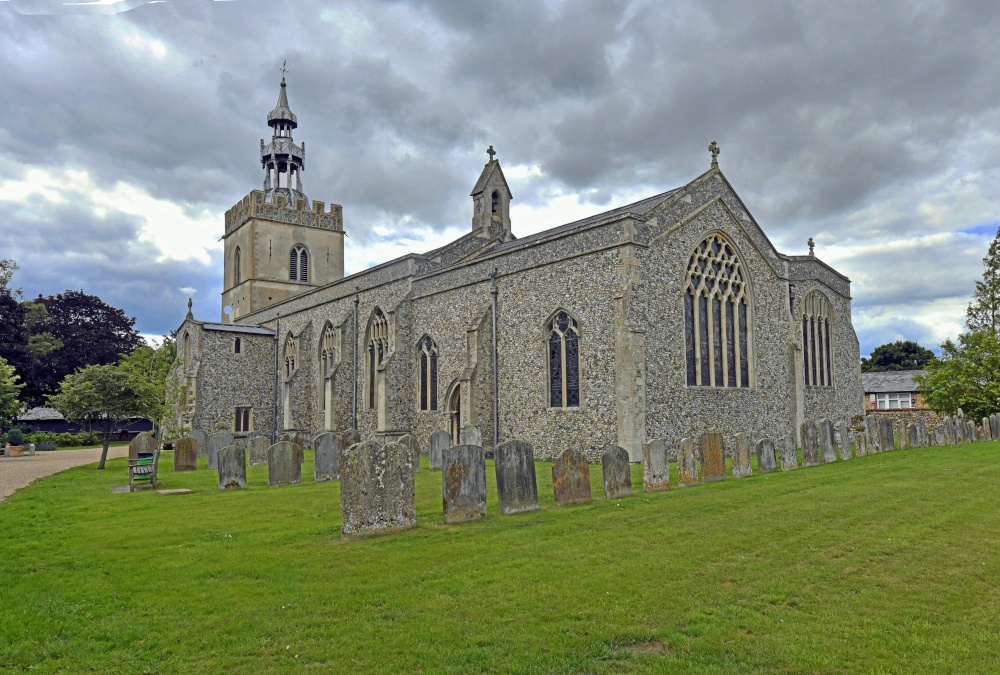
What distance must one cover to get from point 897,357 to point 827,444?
55780 mm

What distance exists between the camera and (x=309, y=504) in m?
11.8

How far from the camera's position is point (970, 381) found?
26.5 m

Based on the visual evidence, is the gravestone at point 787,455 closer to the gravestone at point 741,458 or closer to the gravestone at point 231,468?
the gravestone at point 741,458

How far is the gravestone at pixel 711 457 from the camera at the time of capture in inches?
544

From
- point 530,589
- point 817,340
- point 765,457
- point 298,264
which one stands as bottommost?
point 530,589

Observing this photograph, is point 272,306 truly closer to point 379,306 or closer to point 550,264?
point 379,306

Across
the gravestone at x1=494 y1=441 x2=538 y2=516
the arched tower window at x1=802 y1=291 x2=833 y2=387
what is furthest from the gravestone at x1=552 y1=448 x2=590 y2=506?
the arched tower window at x1=802 y1=291 x2=833 y2=387

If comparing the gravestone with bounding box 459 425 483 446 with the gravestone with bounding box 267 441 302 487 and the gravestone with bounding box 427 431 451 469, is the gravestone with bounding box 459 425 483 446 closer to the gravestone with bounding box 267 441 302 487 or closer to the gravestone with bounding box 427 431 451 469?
the gravestone with bounding box 427 431 451 469

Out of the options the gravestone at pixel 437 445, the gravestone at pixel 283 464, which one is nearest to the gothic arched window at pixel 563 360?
the gravestone at pixel 437 445

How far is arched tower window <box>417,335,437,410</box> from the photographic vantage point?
24938 mm

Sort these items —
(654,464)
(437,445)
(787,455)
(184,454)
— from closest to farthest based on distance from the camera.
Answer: (654,464)
(787,455)
(437,445)
(184,454)

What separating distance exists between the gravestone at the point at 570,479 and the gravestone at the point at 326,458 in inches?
271

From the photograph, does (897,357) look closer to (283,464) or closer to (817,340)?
(817,340)

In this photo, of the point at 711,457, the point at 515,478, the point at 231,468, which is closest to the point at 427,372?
the point at 231,468
